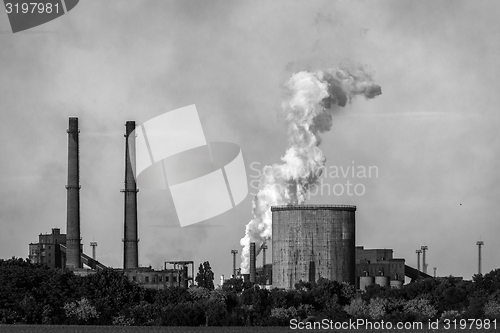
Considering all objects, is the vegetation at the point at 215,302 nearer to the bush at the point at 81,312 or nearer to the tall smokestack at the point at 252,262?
the bush at the point at 81,312

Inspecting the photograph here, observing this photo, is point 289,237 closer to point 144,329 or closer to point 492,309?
point 492,309

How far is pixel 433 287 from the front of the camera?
136000 millimetres

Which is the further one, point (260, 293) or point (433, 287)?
point (433, 287)

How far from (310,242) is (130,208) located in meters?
26.8

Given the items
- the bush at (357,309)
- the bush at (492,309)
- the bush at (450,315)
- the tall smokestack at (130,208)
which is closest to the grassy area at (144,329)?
the bush at (450,315)

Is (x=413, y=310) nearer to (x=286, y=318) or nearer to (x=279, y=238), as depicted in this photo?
(x=286, y=318)

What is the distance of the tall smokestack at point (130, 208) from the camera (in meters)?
168

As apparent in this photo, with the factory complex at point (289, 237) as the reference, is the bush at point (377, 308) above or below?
below

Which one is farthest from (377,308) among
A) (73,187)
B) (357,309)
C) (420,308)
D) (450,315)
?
(73,187)

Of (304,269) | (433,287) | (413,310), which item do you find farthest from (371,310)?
(304,269)

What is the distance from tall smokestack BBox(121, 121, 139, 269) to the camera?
168 metres

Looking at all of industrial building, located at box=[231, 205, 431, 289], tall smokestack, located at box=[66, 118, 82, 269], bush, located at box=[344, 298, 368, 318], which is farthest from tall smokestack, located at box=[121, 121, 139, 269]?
bush, located at box=[344, 298, 368, 318]

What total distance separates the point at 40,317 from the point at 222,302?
17618mm

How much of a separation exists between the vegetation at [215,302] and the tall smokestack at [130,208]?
3658 centimetres
